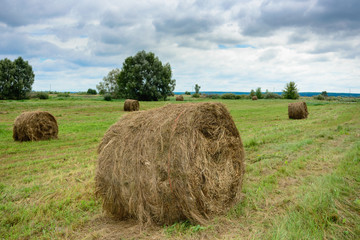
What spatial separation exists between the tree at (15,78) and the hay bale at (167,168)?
57.7 meters

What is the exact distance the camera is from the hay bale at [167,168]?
14.2 feet

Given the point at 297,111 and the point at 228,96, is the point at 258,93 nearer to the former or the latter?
the point at 228,96

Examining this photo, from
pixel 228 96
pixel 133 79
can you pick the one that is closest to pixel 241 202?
pixel 133 79

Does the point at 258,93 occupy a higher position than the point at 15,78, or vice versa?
the point at 15,78

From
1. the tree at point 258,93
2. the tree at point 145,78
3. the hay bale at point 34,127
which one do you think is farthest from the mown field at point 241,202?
the tree at point 258,93

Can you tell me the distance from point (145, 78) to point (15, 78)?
28273 mm

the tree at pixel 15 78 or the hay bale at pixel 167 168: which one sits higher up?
the tree at pixel 15 78

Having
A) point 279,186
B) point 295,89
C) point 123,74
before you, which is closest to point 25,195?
point 279,186

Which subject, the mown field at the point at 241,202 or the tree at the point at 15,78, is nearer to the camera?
the mown field at the point at 241,202

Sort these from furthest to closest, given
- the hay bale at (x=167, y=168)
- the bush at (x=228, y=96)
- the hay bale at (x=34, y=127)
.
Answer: the bush at (x=228, y=96)
the hay bale at (x=34, y=127)
the hay bale at (x=167, y=168)

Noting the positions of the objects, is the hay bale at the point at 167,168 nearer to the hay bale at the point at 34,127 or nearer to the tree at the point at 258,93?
the hay bale at the point at 34,127

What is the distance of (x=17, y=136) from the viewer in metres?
12.2

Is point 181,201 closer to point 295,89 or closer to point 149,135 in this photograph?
point 149,135

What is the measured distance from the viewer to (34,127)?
12.3 meters
